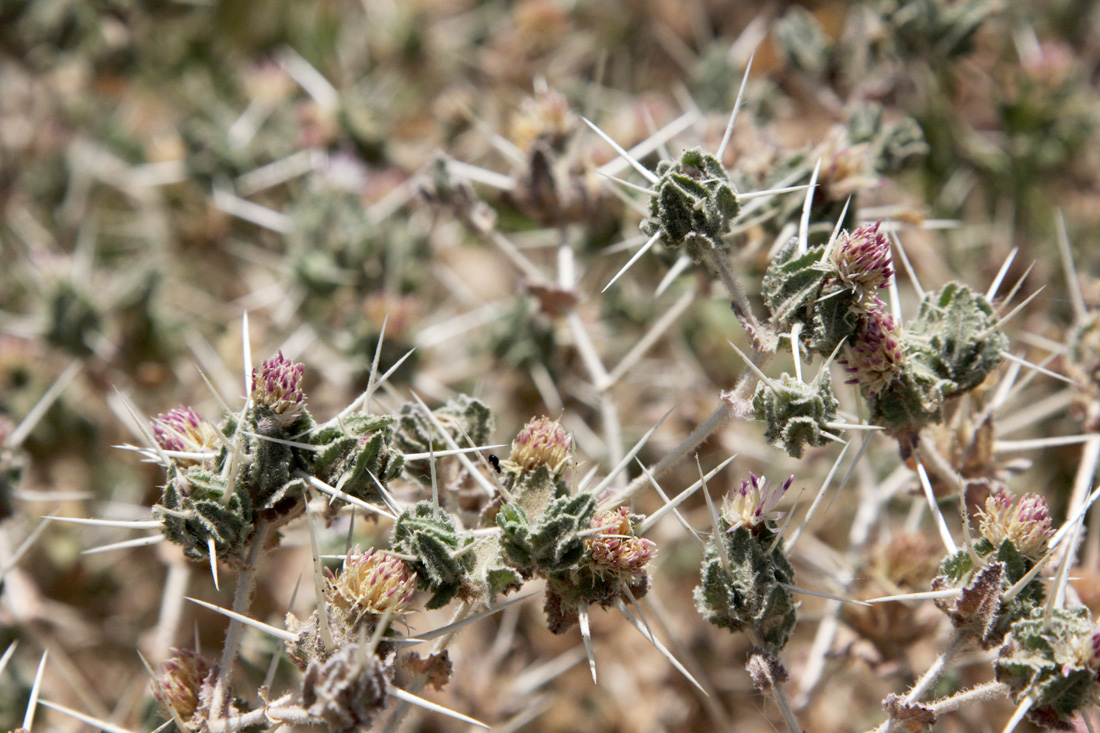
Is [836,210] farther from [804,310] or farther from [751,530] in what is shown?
[751,530]

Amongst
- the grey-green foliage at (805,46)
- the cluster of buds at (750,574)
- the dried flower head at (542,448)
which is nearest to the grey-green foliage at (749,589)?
the cluster of buds at (750,574)

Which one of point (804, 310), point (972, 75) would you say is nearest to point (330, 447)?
point (804, 310)

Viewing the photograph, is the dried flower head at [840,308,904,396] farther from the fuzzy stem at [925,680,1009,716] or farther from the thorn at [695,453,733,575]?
the fuzzy stem at [925,680,1009,716]

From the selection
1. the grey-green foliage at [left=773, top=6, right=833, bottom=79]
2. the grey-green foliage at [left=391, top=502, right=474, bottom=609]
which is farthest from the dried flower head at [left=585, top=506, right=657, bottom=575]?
the grey-green foliage at [left=773, top=6, right=833, bottom=79]

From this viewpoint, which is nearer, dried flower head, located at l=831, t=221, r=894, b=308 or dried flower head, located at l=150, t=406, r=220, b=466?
dried flower head, located at l=831, t=221, r=894, b=308

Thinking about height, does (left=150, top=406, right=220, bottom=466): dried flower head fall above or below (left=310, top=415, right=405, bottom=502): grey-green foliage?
above
